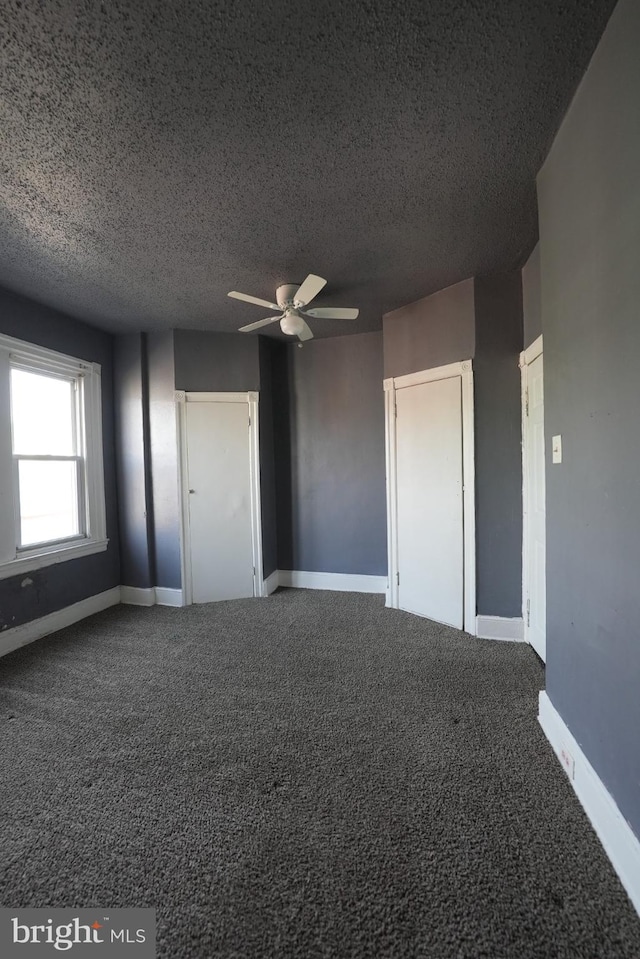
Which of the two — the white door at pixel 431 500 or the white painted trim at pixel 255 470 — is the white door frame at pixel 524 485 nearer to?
the white door at pixel 431 500

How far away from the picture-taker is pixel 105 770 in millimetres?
1634

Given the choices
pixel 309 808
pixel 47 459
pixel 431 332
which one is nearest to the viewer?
pixel 309 808

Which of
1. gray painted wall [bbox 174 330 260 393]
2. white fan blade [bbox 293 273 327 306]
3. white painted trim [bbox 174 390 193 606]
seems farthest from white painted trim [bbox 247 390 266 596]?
white fan blade [bbox 293 273 327 306]

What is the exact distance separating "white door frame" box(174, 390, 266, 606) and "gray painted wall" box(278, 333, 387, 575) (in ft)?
1.35

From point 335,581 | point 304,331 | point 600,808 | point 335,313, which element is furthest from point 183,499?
point 600,808

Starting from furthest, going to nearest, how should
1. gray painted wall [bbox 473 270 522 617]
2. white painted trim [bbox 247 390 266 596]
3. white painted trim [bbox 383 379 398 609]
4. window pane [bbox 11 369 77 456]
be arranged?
1. white painted trim [bbox 247 390 266 596]
2. white painted trim [bbox 383 379 398 609]
3. window pane [bbox 11 369 77 456]
4. gray painted wall [bbox 473 270 522 617]

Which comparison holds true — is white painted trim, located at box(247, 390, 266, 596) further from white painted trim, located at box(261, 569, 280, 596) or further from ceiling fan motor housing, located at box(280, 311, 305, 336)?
ceiling fan motor housing, located at box(280, 311, 305, 336)

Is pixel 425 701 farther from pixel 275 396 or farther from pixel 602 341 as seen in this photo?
pixel 275 396

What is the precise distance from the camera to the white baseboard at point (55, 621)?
9.01 feet

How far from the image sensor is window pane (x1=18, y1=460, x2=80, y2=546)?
2.97 m

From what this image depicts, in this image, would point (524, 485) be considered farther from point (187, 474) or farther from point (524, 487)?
point (187, 474)

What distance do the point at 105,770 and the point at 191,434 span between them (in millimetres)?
2643

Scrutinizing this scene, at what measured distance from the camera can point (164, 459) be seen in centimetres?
368

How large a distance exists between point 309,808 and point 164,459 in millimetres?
3008
